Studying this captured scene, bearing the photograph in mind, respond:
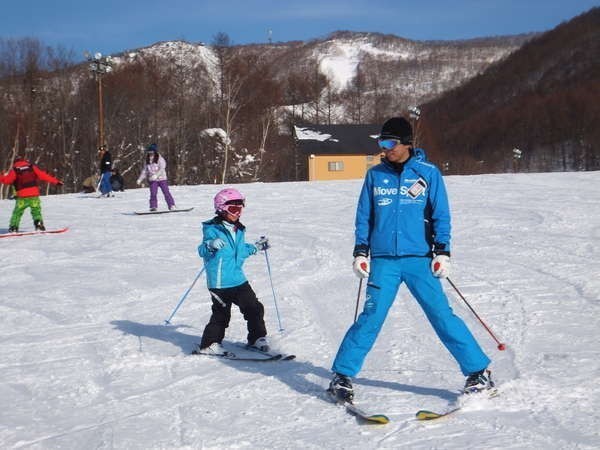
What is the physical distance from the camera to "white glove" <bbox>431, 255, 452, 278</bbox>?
370cm

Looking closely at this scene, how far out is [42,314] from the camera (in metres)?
6.81

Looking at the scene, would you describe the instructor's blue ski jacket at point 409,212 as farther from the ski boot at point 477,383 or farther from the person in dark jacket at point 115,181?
the person in dark jacket at point 115,181

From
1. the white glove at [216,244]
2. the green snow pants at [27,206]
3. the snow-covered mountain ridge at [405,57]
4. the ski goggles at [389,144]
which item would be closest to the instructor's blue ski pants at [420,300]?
the ski goggles at [389,144]

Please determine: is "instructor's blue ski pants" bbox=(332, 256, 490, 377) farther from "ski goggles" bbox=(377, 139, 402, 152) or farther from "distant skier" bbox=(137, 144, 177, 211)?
"distant skier" bbox=(137, 144, 177, 211)

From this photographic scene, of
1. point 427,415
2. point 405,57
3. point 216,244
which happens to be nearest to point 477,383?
point 427,415

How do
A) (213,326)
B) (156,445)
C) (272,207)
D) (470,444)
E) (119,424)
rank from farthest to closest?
(272,207)
(213,326)
(119,424)
(156,445)
(470,444)

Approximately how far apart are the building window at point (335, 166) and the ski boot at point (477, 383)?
164ft

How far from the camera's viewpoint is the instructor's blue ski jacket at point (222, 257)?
499 centimetres

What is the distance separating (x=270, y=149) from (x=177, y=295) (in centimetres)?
4729

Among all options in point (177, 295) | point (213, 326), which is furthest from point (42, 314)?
point (213, 326)

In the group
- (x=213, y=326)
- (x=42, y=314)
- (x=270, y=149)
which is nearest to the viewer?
(x=213, y=326)

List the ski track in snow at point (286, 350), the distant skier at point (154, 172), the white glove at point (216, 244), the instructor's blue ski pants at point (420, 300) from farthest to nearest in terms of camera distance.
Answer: the distant skier at point (154, 172) < the white glove at point (216, 244) < the instructor's blue ski pants at point (420, 300) < the ski track in snow at point (286, 350)

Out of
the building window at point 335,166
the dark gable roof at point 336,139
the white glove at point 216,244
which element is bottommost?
the white glove at point 216,244

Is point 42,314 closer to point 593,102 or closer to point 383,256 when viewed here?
point 383,256
